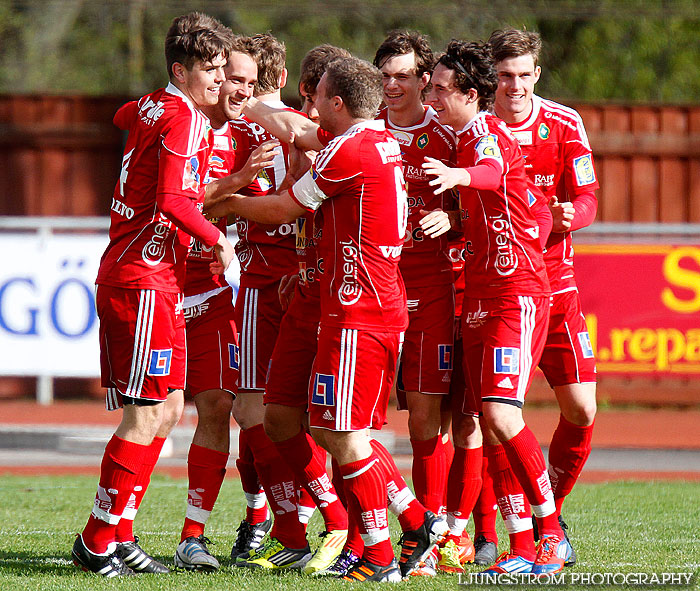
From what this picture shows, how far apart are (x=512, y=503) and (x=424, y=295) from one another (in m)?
1.11

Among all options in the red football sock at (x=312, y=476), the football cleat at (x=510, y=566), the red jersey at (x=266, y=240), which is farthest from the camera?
the red jersey at (x=266, y=240)

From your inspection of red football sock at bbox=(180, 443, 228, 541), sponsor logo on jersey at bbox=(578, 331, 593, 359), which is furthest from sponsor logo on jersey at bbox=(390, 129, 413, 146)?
red football sock at bbox=(180, 443, 228, 541)

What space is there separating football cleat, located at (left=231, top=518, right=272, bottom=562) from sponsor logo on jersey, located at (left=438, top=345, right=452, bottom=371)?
1.33 meters

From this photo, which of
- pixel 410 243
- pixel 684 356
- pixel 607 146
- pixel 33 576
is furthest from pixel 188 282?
pixel 607 146

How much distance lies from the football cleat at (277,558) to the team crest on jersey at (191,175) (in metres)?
1.85

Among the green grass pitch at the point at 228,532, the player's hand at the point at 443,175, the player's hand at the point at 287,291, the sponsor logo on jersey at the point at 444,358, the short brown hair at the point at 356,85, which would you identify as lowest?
the green grass pitch at the point at 228,532

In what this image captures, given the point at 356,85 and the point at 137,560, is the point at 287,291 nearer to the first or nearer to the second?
the point at 356,85

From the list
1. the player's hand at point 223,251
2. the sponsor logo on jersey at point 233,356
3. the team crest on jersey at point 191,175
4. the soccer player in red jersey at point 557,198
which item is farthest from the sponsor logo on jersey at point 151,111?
the soccer player in red jersey at point 557,198

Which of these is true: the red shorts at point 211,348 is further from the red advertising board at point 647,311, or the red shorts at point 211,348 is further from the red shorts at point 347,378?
the red advertising board at point 647,311

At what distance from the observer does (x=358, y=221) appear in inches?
191

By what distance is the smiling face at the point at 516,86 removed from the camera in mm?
5574

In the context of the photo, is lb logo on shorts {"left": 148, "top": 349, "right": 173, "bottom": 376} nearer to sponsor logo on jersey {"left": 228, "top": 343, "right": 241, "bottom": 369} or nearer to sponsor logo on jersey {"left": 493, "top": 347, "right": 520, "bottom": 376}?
sponsor logo on jersey {"left": 228, "top": 343, "right": 241, "bottom": 369}

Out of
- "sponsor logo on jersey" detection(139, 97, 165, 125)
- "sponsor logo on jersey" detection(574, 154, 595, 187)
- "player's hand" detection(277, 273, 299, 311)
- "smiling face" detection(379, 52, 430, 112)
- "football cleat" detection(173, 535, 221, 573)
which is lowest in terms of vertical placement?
"football cleat" detection(173, 535, 221, 573)

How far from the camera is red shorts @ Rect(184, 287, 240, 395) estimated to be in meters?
5.43
